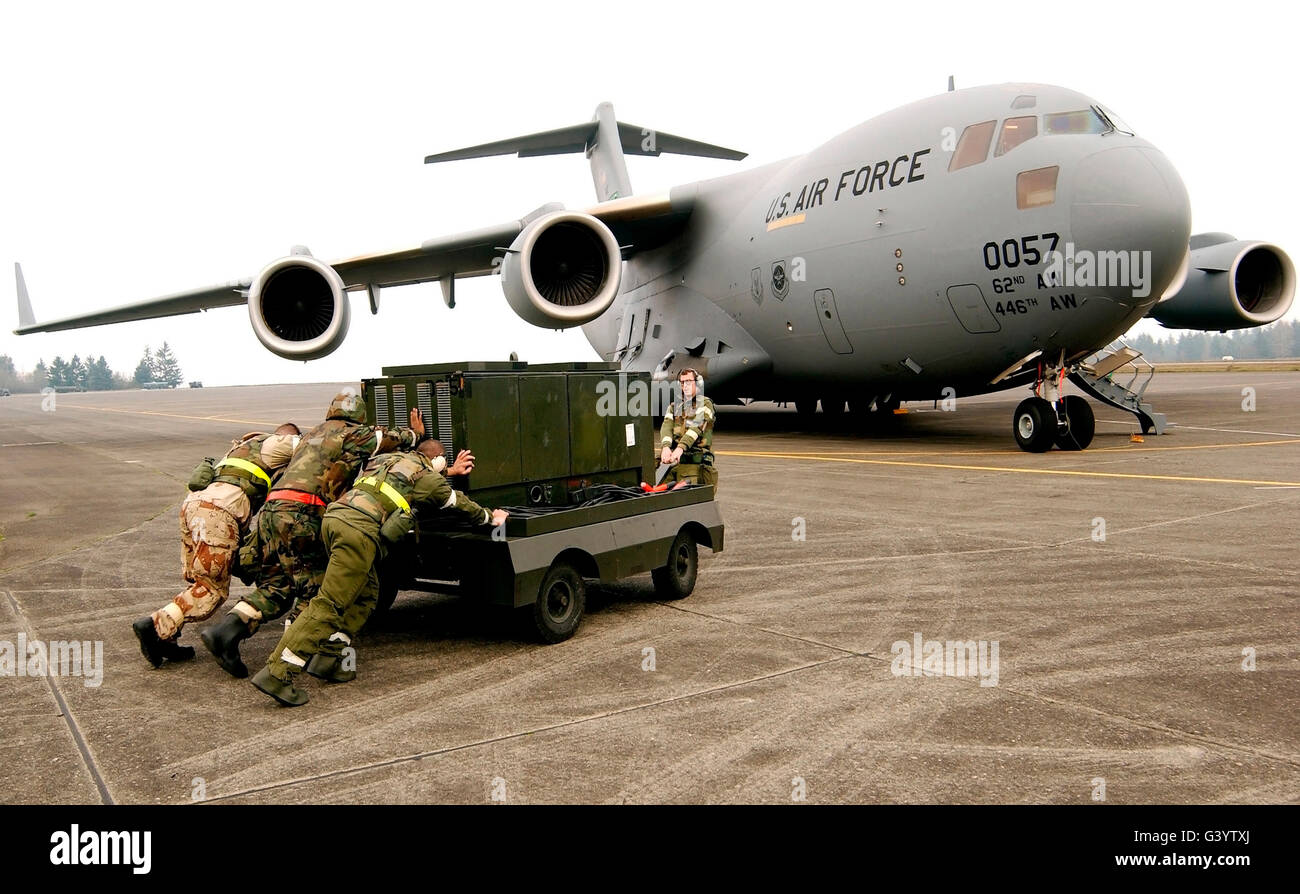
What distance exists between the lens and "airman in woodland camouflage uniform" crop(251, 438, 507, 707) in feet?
16.5

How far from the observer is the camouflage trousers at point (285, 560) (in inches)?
230

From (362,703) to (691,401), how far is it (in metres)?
5.38

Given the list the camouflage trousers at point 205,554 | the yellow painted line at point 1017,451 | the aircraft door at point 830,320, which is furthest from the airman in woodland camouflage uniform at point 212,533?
the aircraft door at point 830,320

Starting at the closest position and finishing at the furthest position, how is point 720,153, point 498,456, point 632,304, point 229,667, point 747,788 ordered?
point 747,788
point 229,667
point 498,456
point 632,304
point 720,153

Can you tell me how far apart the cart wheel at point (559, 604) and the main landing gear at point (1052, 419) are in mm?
10915

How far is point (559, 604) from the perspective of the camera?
20.1 feet

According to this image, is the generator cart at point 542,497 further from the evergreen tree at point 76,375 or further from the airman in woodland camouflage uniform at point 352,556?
the evergreen tree at point 76,375

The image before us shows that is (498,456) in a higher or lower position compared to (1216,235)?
lower

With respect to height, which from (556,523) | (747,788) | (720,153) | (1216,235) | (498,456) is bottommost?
(747,788)

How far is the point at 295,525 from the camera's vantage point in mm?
5840

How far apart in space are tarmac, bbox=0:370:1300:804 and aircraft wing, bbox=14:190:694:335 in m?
9.43

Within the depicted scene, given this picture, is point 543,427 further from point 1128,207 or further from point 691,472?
point 1128,207

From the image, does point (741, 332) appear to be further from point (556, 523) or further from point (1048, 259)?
point (556, 523)

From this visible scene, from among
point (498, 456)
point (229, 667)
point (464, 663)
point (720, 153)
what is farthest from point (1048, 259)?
point (720, 153)
